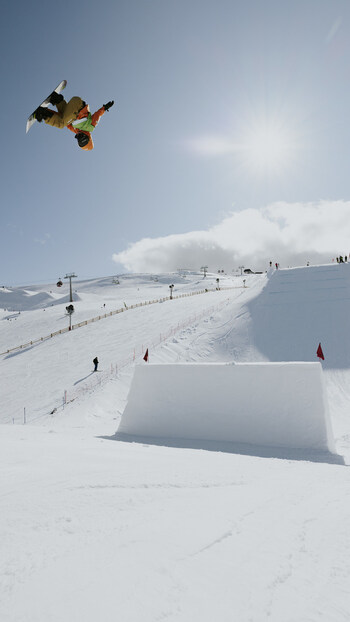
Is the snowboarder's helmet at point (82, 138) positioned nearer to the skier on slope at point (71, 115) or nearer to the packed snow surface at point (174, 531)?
the skier on slope at point (71, 115)

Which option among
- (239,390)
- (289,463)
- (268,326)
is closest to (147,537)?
(289,463)

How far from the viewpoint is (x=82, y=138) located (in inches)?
373

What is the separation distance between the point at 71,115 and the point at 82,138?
2.45ft

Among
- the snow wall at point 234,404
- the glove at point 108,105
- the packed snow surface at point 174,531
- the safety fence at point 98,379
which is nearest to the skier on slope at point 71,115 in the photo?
the glove at point 108,105

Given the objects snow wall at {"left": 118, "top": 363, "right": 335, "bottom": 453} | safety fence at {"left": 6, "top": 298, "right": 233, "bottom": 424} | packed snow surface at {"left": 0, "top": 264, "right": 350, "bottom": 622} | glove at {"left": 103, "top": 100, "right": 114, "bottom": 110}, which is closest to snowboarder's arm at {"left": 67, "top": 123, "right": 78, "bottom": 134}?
glove at {"left": 103, "top": 100, "right": 114, "bottom": 110}

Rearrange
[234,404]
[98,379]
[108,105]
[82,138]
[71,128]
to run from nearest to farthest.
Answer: [108,105], [71,128], [82,138], [234,404], [98,379]

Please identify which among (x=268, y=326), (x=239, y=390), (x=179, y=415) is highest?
(x=268, y=326)

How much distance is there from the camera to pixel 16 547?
321 centimetres

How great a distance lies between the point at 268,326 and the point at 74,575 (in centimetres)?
2771

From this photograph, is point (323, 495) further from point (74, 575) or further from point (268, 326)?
point (268, 326)

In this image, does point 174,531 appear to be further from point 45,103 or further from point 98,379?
point 98,379

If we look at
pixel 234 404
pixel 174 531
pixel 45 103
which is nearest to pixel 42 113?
pixel 45 103

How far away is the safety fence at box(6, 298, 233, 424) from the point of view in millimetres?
20234

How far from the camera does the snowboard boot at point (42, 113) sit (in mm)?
8633
